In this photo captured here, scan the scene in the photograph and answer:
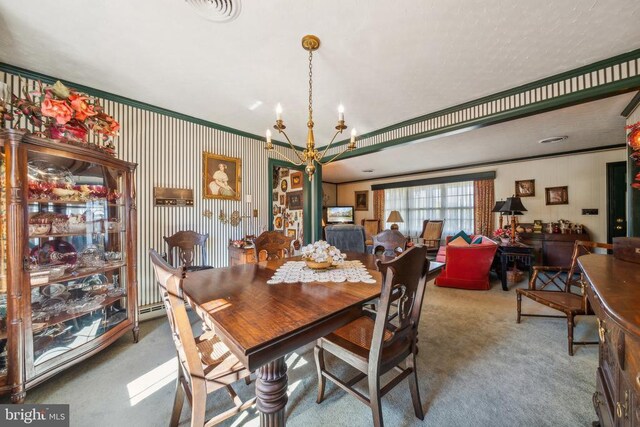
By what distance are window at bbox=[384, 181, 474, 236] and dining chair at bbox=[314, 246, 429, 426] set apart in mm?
5523

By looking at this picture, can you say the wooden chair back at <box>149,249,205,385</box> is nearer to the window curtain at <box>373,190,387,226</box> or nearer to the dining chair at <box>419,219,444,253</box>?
the dining chair at <box>419,219,444,253</box>

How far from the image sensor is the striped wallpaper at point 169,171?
2.61m

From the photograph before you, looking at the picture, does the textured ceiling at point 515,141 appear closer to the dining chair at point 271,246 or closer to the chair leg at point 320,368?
the dining chair at point 271,246

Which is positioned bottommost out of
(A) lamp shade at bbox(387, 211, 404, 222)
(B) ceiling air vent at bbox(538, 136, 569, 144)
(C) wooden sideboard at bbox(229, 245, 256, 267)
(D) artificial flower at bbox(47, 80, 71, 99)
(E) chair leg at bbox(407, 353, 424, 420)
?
(E) chair leg at bbox(407, 353, 424, 420)

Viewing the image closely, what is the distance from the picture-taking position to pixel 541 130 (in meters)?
3.38

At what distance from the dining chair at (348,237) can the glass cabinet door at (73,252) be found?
2.64 m

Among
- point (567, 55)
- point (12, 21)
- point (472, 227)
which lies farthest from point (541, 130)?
point (12, 21)

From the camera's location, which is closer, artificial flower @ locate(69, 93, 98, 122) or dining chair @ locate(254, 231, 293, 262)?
artificial flower @ locate(69, 93, 98, 122)

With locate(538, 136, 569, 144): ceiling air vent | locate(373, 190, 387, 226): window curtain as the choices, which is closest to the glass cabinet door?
locate(538, 136, 569, 144): ceiling air vent

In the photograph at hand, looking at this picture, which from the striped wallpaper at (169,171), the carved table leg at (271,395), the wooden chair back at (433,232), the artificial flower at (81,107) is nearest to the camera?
the carved table leg at (271,395)

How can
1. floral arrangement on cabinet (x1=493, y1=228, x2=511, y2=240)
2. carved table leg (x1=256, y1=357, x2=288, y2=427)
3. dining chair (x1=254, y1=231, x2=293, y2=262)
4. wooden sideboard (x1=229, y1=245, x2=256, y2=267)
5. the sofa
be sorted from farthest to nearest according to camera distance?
1. floral arrangement on cabinet (x1=493, y1=228, x2=511, y2=240)
2. the sofa
3. wooden sideboard (x1=229, y1=245, x2=256, y2=267)
4. dining chair (x1=254, y1=231, x2=293, y2=262)
5. carved table leg (x1=256, y1=357, x2=288, y2=427)

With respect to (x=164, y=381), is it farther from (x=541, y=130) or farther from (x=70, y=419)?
(x=541, y=130)

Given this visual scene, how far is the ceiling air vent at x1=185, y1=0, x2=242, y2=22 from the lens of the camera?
139 cm

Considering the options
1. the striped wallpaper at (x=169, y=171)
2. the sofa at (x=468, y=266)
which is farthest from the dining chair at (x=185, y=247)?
the sofa at (x=468, y=266)
